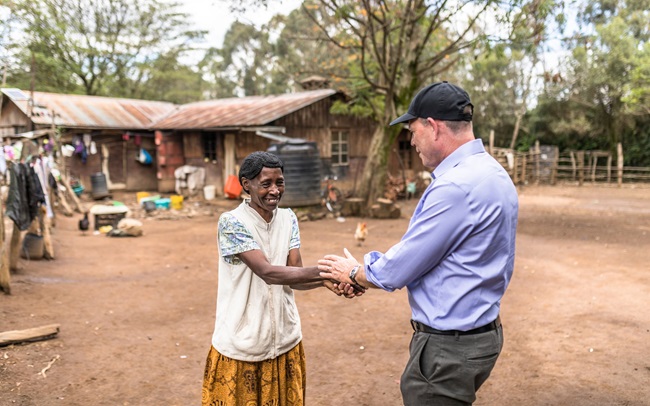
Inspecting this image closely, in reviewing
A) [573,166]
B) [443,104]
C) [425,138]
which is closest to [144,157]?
[573,166]

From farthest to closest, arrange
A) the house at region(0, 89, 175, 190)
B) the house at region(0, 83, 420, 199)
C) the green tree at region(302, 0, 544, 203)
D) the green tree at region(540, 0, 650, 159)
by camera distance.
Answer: the green tree at region(540, 0, 650, 159), the house at region(0, 89, 175, 190), the house at region(0, 83, 420, 199), the green tree at region(302, 0, 544, 203)

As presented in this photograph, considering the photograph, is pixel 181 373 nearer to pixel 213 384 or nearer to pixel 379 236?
pixel 213 384

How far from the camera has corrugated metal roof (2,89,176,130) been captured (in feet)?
58.0

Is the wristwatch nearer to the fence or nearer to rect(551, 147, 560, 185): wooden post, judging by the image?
the fence

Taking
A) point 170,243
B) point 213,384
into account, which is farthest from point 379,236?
point 213,384

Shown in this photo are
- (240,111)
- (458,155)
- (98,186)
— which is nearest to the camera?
(458,155)

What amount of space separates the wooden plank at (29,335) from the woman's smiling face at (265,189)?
12.4 ft

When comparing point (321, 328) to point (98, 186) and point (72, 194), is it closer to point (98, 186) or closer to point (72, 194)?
point (72, 194)

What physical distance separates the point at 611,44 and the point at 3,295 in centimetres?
2525

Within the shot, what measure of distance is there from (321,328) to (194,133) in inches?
578

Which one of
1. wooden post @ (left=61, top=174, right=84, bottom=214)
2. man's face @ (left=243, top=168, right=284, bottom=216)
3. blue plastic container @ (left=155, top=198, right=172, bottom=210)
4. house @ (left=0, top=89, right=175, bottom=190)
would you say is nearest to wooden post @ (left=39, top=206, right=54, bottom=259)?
wooden post @ (left=61, top=174, right=84, bottom=214)

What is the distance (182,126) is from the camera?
1873 centimetres

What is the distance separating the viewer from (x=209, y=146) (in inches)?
745

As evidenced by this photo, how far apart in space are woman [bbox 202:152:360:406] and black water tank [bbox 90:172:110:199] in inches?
675
